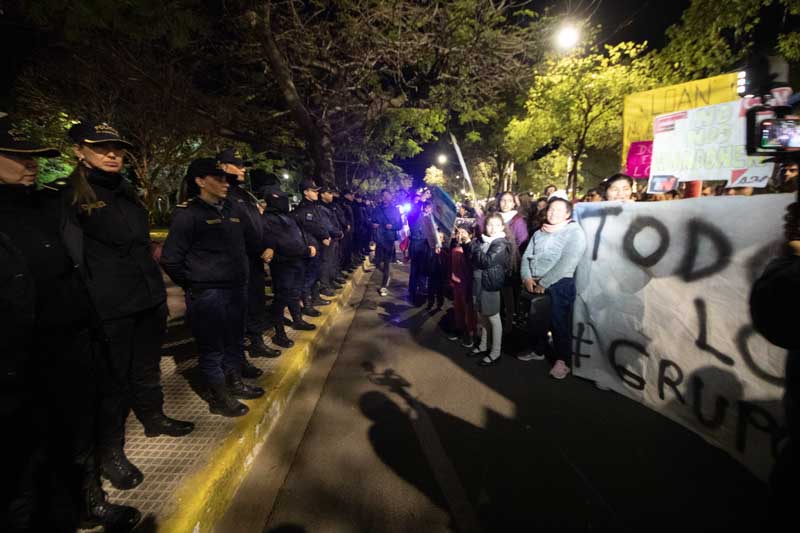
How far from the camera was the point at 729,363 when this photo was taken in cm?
245

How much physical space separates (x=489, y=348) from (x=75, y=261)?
13.4ft

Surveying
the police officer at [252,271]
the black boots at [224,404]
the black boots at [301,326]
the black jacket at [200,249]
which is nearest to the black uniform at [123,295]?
the black jacket at [200,249]

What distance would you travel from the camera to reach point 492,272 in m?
4.02

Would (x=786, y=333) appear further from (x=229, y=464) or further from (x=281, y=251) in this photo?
(x=281, y=251)

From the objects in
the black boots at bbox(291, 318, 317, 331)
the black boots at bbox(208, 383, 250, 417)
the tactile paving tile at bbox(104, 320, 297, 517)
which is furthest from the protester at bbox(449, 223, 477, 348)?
the black boots at bbox(208, 383, 250, 417)

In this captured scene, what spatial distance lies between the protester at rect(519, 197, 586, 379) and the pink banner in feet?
9.36

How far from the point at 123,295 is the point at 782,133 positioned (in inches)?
142

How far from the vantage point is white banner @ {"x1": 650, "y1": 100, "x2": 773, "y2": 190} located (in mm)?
3180

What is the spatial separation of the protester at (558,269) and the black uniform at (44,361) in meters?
3.87

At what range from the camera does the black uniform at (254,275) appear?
12.0 ft

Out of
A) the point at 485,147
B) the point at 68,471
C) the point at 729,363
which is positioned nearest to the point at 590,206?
the point at 729,363

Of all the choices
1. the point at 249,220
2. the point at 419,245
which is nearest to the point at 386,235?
the point at 419,245

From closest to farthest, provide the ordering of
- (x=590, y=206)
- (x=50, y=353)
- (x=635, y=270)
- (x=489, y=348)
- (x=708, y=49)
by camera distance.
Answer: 1. (x=50, y=353)
2. (x=635, y=270)
3. (x=590, y=206)
4. (x=489, y=348)
5. (x=708, y=49)

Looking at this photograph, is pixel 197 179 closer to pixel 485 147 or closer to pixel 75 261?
pixel 75 261
